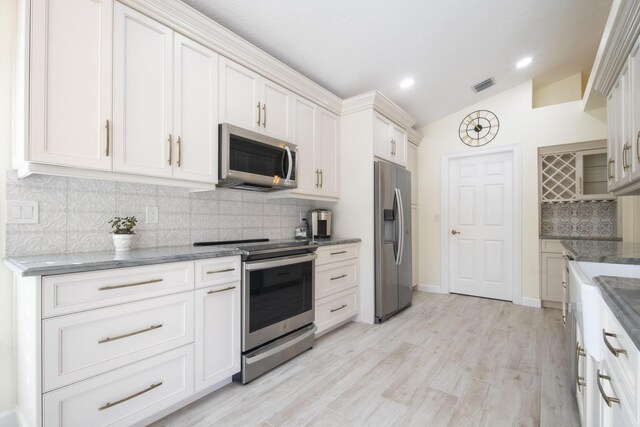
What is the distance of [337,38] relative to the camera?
8.73 feet

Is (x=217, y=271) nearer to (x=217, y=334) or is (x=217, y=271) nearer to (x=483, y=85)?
(x=217, y=334)

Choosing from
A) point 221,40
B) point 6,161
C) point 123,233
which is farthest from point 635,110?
point 6,161

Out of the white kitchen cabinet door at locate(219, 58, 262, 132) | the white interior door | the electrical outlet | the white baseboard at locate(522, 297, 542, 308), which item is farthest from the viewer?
the white interior door

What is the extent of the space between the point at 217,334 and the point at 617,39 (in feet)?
9.80

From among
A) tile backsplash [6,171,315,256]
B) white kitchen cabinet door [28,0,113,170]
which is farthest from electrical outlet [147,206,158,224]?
white kitchen cabinet door [28,0,113,170]

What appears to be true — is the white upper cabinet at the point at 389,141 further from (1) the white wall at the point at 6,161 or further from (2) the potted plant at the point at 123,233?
(1) the white wall at the point at 6,161

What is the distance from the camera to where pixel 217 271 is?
6.17ft

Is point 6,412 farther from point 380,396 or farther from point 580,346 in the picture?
point 580,346

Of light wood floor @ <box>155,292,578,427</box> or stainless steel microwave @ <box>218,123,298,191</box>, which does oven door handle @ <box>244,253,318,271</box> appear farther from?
light wood floor @ <box>155,292,578,427</box>

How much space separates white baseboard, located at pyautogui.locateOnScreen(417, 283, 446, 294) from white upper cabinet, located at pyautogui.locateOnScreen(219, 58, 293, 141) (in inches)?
126

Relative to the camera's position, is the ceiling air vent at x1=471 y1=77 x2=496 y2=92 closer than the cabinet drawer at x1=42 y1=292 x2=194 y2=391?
No

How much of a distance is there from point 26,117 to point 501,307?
4620mm

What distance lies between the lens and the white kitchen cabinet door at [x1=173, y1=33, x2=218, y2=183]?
1.95m

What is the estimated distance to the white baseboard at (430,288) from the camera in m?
4.54
